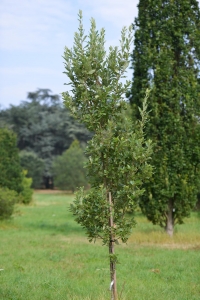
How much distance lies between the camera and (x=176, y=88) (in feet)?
49.5

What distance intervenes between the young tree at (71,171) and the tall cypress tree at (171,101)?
3331cm

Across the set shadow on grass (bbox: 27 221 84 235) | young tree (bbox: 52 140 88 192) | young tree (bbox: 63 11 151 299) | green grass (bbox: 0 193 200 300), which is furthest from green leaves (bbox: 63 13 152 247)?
young tree (bbox: 52 140 88 192)

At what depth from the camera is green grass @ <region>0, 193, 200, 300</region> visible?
7574 millimetres

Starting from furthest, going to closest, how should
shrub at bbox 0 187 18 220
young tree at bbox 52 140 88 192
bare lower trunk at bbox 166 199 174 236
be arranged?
young tree at bbox 52 140 88 192
shrub at bbox 0 187 18 220
bare lower trunk at bbox 166 199 174 236

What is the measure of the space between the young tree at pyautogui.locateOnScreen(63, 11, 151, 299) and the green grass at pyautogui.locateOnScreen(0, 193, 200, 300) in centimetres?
129

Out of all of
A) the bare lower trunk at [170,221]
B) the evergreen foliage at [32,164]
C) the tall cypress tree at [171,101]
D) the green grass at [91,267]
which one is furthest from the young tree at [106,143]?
the evergreen foliage at [32,164]

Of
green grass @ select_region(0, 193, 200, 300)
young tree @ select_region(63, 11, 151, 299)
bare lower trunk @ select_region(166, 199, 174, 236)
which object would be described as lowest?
green grass @ select_region(0, 193, 200, 300)

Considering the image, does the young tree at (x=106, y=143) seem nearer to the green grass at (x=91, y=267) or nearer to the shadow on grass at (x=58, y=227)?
the green grass at (x=91, y=267)

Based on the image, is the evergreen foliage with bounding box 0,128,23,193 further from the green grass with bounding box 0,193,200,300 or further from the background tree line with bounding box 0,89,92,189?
the background tree line with bounding box 0,89,92,189

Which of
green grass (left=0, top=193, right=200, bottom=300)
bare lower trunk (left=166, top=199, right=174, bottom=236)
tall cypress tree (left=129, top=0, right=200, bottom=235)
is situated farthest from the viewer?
bare lower trunk (left=166, top=199, right=174, bottom=236)

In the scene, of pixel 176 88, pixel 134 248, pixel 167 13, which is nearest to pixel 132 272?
pixel 134 248

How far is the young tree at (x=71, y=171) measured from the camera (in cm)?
4884

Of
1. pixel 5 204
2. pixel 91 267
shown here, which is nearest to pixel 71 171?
pixel 5 204

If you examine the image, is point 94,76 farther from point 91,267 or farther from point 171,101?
point 171,101
